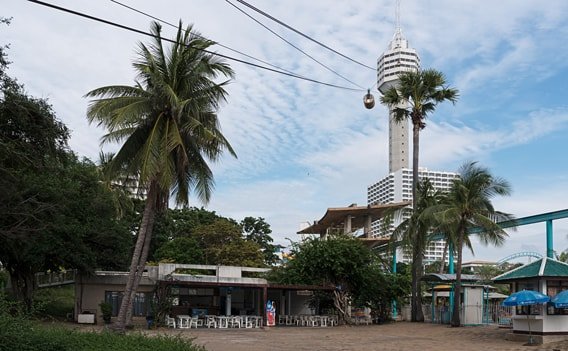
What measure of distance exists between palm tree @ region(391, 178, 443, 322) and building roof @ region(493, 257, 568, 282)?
8215mm

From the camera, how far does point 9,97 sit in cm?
1911

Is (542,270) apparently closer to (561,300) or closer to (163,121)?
(561,300)

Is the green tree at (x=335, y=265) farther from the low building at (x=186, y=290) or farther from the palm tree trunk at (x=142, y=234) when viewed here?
the palm tree trunk at (x=142, y=234)

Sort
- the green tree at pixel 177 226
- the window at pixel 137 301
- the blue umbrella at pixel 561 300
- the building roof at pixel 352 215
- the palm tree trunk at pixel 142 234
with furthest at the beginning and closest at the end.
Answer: the green tree at pixel 177 226 → the building roof at pixel 352 215 → the window at pixel 137 301 → the palm tree trunk at pixel 142 234 → the blue umbrella at pixel 561 300

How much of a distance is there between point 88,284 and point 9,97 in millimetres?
18426

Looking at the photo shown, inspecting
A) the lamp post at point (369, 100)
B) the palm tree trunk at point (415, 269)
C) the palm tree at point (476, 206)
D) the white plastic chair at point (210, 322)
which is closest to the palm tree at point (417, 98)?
the palm tree trunk at point (415, 269)

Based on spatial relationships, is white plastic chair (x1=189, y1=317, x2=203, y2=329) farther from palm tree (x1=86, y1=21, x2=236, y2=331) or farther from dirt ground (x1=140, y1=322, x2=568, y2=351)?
palm tree (x1=86, y1=21, x2=236, y2=331)

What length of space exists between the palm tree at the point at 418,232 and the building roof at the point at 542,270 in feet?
27.0

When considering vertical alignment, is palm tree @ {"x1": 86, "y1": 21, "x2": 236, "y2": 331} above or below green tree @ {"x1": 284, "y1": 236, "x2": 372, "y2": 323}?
above

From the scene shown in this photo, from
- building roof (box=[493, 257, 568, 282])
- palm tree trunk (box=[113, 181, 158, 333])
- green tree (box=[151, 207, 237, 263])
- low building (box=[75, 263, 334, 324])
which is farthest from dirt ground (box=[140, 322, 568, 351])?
green tree (box=[151, 207, 237, 263])

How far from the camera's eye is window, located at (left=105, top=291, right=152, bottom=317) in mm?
35562

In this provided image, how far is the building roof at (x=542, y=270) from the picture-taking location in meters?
24.7

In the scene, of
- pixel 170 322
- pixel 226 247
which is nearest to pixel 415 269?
pixel 170 322

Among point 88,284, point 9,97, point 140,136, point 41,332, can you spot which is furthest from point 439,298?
point 41,332
